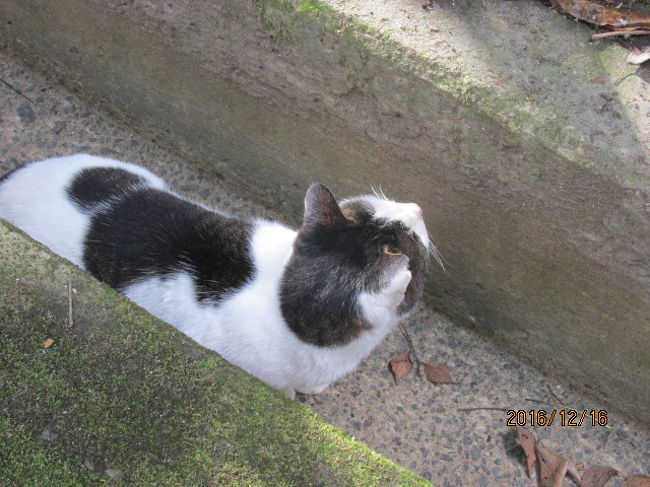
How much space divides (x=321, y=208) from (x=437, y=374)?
1007 mm

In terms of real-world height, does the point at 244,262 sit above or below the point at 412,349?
above

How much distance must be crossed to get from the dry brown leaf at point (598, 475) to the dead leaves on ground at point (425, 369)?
2.02 feet

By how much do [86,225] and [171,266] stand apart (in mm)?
320

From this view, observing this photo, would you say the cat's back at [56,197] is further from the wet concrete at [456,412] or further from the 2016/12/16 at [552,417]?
the 2016/12/16 at [552,417]

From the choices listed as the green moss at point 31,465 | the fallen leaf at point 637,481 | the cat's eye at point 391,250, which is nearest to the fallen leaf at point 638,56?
the cat's eye at point 391,250

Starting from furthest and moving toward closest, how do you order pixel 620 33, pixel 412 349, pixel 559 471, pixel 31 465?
pixel 412 349, pixel 559 471, pixel 620 33, pixel 31 465

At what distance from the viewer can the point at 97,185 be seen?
2.22 metres

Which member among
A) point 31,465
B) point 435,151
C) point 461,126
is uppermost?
point 461,126

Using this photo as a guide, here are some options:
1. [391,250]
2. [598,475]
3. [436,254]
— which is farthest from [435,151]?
[598,475]

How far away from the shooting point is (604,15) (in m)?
2.09

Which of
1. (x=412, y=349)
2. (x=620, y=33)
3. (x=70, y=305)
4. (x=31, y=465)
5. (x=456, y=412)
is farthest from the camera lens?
(x=412, y=349)

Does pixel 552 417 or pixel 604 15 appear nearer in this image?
pixel 604 15

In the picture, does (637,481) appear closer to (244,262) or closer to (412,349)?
(412,349)

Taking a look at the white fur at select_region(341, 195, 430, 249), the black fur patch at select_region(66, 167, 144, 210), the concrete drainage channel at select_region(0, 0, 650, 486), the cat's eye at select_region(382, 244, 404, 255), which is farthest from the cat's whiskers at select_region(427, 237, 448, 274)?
A: the black fur patch at select_region(66, 167, 144, 210)
